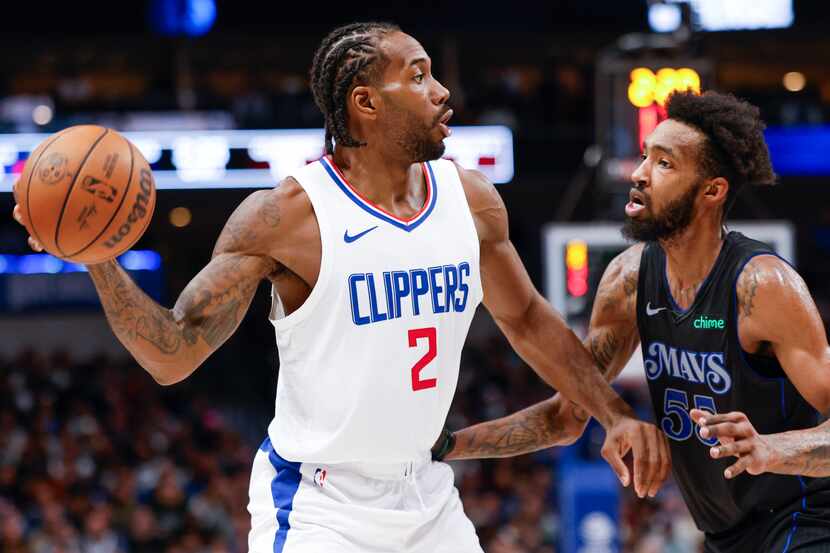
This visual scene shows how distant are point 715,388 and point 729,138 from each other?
755 millimetres

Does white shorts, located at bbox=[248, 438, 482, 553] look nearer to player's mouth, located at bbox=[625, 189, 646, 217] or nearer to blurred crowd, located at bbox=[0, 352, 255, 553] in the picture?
player's mouth, located at bbox=[625, 189, 646, 217]

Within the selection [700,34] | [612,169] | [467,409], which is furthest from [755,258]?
[467,409]

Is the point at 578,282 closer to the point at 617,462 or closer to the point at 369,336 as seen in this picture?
the point at 617,462

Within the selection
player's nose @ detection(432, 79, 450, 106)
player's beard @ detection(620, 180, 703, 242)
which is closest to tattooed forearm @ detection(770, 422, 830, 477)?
player's beard @ detection(620, 180, 703, 242)

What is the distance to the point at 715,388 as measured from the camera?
11.9ft

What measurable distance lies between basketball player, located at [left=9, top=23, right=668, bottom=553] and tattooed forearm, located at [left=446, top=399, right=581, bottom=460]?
1.22 feet

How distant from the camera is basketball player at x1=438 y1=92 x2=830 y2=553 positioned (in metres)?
3.48

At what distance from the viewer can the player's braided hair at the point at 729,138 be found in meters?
3.76

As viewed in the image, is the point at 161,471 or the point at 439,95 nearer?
the point at 439,95

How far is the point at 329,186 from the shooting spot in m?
3.68

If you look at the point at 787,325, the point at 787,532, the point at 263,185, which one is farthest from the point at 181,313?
the point at 263,185

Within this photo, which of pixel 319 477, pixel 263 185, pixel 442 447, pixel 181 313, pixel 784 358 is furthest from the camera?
pixel 263 185

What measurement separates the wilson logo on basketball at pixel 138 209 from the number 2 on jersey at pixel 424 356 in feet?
2.75

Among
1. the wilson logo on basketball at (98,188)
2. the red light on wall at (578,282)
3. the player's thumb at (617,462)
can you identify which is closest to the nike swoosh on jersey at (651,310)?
the player's thumb at (617,462)
